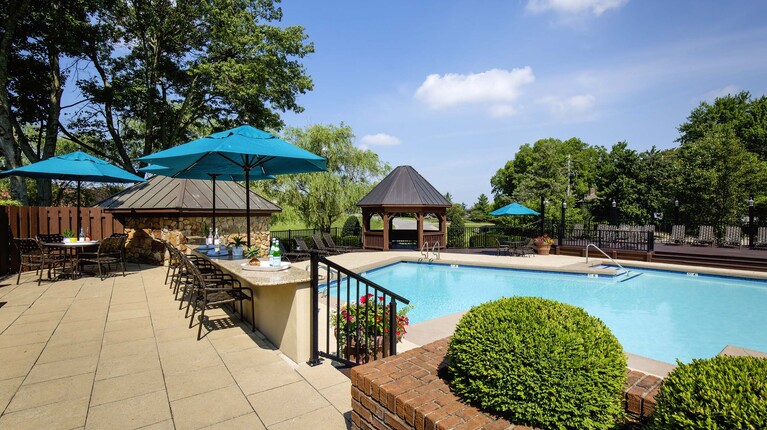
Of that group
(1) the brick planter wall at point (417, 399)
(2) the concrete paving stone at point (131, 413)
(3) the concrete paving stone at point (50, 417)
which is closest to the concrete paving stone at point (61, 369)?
(3) the concrete paving stone at point (50, 417)

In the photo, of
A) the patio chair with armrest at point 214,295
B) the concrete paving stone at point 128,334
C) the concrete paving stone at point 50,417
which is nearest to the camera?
the concrete paving stone at point 50,417

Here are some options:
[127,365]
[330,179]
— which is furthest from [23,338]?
[330,179]

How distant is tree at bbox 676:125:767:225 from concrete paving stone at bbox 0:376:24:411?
78.6ft

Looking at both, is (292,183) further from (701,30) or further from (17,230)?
(701,30)

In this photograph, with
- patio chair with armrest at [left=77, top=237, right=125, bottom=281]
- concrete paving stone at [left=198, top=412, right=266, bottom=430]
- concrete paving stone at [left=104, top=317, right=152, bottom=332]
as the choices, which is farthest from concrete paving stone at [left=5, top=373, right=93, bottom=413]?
patio chair with armrest at [left=77, top=237, right=125, bottom=281]

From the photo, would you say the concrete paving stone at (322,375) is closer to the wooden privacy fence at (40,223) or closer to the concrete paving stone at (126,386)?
the concrete paving stone at (126,386)

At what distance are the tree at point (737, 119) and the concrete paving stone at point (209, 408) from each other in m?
35.6

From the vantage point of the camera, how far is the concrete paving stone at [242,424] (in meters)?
2.31

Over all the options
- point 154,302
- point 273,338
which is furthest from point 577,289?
point 154,302

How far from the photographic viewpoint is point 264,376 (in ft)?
9.98

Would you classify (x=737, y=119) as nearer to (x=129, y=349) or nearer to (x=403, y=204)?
(x=403, y=204)

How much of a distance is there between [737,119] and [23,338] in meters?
44.5

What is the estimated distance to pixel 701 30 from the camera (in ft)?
38.4

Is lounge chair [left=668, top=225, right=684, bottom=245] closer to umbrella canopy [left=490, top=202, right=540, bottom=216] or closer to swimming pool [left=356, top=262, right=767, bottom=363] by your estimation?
swimming pool [left=356, top=262, right=767, bottom=363]
